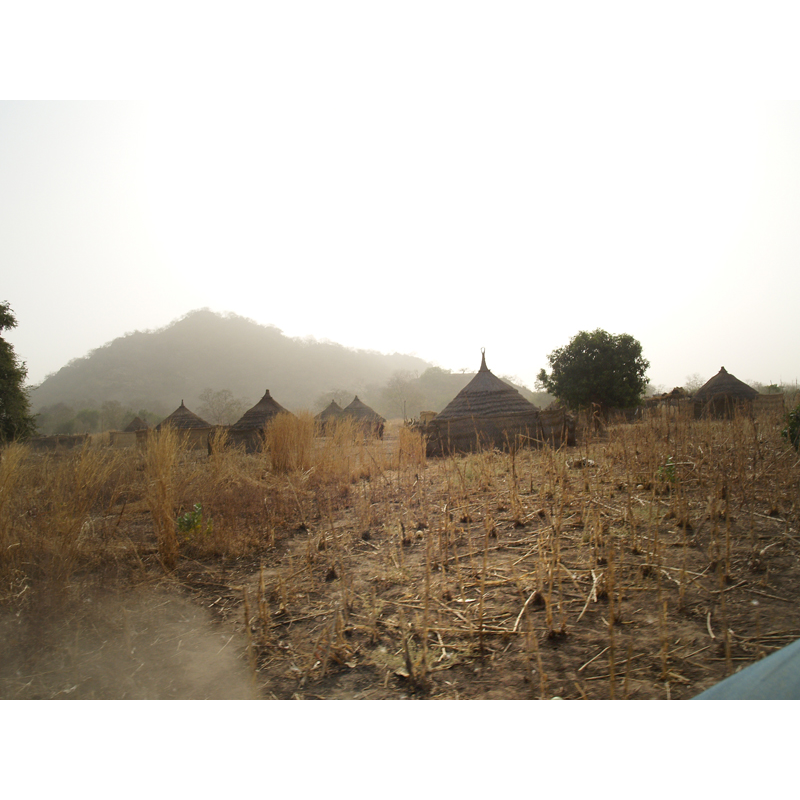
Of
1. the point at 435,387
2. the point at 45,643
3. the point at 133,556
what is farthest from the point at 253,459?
the point at 435,387

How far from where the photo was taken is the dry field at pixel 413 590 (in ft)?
4.89

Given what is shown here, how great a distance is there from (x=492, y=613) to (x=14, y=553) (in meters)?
2.66

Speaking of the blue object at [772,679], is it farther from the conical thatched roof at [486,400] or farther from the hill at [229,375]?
the hill at [229,375]

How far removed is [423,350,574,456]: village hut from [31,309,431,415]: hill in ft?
172

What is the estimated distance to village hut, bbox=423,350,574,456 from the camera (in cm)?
830

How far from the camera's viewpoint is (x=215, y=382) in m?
74.4

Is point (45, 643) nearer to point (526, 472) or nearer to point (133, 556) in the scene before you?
point (133, 556)

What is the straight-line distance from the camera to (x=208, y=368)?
3095 inches

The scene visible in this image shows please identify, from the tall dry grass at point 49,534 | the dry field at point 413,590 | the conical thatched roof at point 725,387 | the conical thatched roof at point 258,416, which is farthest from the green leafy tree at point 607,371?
the tall dry grass at point 49,534

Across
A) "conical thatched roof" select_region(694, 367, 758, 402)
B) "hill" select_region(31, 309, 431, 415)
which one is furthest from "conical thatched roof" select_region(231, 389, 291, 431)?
"hill" select_region(31, 309, 431, 415)

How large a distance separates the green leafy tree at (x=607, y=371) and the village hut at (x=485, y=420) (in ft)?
30.3

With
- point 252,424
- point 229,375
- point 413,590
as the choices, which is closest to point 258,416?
point 252,424

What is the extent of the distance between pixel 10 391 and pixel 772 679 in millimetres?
16900

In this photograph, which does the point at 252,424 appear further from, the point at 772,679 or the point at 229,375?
the point at 229,375
